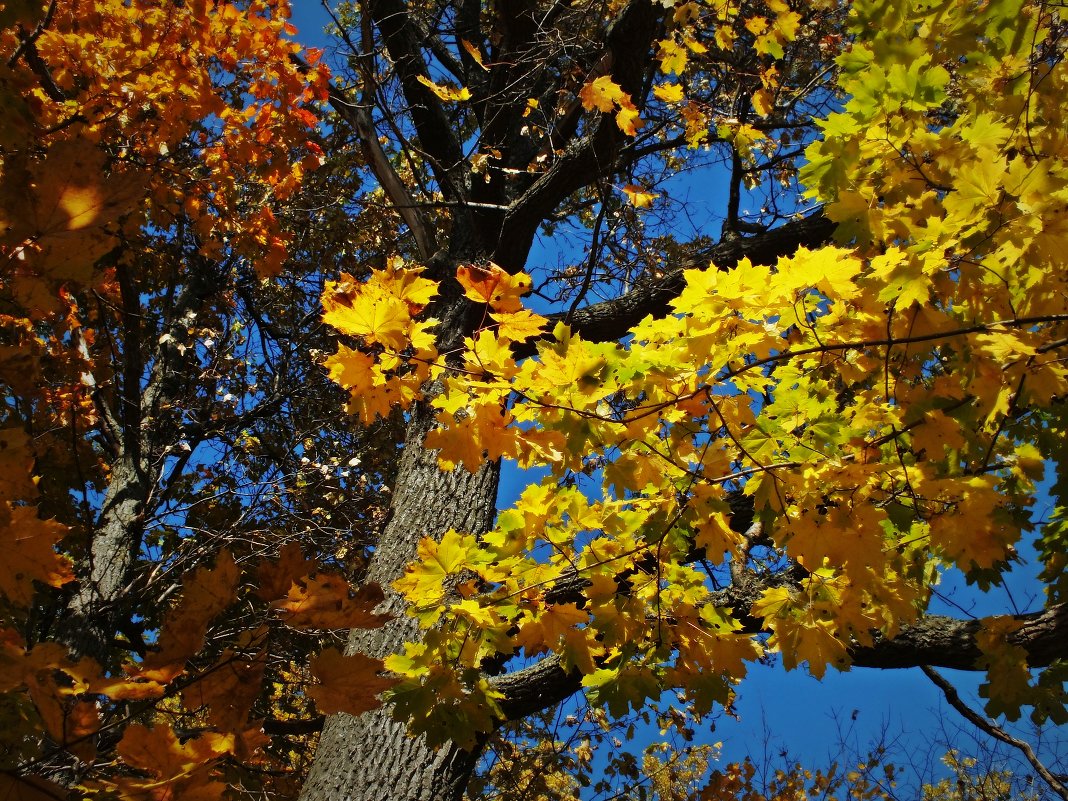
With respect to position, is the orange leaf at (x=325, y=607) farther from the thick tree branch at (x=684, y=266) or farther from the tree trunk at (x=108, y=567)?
the tree trunk at (x=108, y=567)

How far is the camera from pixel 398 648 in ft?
8.97

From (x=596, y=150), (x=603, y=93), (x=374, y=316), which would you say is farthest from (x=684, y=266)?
(x=374, y=316)

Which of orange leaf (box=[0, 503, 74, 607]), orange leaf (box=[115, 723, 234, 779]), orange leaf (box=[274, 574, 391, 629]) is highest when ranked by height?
orange leaf (box=[274, 574, 391, 629])

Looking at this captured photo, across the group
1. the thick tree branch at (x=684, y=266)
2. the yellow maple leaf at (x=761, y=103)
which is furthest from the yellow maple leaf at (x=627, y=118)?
the yellow maple leaf at (x=761, y=103)

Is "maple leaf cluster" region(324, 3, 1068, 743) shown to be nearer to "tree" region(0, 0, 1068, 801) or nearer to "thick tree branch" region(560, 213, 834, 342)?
"tree" region(0, 0, 1068, 801)

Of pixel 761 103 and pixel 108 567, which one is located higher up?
pixel 761 103

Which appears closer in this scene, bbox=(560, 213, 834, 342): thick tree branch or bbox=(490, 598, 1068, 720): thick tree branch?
bbox=(490, 598, 1068, 720): thick tree branch

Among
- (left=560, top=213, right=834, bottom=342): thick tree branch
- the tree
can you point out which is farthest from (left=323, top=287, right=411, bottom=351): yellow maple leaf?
(left=560, top=213, right=834, bottom=342): thick tree branch

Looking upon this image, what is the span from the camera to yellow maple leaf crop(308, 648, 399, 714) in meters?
1.25

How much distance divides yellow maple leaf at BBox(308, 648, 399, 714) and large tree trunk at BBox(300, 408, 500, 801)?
3.67 ft

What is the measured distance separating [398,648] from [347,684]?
1.57m

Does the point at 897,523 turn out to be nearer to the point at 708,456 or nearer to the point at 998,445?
the point at 708,456

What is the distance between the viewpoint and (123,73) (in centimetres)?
385

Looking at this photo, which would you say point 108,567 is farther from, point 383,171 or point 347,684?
point 347,684
